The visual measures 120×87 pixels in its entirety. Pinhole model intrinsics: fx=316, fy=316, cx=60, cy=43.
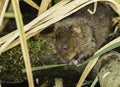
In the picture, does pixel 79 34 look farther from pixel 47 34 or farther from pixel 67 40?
pixel 47 34

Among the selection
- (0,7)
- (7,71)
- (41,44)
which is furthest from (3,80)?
(0,7)

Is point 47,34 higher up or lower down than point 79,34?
higher up

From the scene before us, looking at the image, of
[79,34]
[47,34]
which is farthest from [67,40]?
[47,34]

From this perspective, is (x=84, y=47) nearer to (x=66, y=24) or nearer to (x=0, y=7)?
(x=66, y=24)

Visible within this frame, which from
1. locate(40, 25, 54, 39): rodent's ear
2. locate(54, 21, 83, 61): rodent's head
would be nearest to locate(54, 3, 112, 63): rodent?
locate(54, 21, 83, 61): rodent's head

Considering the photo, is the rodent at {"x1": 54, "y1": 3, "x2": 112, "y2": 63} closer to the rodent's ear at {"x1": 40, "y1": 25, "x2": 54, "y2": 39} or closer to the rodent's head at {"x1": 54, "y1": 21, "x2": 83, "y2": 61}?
the rodent's head at {"x1": 54, "y1": 21, "x2": 83, "y2": 61}

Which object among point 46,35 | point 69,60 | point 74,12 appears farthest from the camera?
point 46,35

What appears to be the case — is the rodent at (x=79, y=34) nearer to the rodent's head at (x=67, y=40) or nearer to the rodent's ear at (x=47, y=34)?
the rodent's head at (x=67, y=40)

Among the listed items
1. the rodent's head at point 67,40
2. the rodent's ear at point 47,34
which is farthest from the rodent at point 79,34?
the rodent's ear at point 47,34
